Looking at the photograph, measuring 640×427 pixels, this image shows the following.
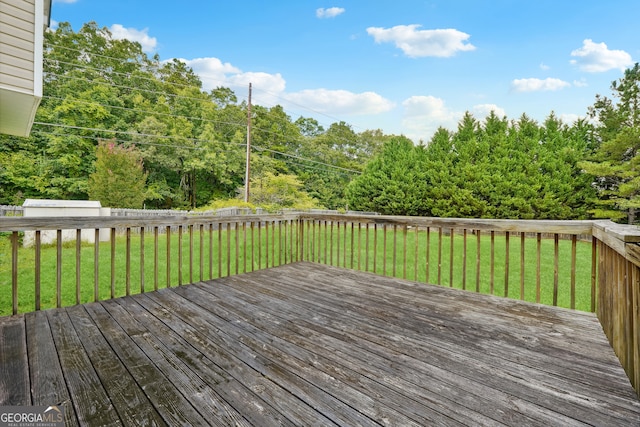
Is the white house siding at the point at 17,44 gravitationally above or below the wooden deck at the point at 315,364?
above

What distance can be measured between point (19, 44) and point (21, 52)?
0.24 feet

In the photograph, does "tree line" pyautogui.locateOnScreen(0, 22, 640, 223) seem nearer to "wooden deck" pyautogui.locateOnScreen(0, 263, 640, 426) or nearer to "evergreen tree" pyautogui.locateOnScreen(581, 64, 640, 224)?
"evergreen tree" pyautogui.locateOnScreen(581, 64, 640, 224)

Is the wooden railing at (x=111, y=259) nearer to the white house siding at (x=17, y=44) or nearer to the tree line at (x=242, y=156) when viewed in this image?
the white house siding at (x=17, y=44)

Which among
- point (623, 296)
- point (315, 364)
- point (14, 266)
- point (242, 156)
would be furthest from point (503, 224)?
point (242, 156)

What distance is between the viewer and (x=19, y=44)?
9.93 feet

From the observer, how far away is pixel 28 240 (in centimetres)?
764

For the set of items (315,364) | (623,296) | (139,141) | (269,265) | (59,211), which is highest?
(139,141)

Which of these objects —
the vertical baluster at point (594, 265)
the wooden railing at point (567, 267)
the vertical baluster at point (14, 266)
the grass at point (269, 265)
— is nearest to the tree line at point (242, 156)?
the grass at point (269, 265)

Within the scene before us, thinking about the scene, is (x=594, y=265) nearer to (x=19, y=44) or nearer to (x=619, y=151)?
(x=19, y=44)

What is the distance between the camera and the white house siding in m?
2.92

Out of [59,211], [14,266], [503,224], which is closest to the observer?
[14,266]

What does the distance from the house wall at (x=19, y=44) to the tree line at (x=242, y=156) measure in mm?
8714

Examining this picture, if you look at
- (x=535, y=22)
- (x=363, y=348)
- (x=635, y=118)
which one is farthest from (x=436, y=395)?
(x=635, y=118)

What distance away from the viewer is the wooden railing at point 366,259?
1.65 metres
